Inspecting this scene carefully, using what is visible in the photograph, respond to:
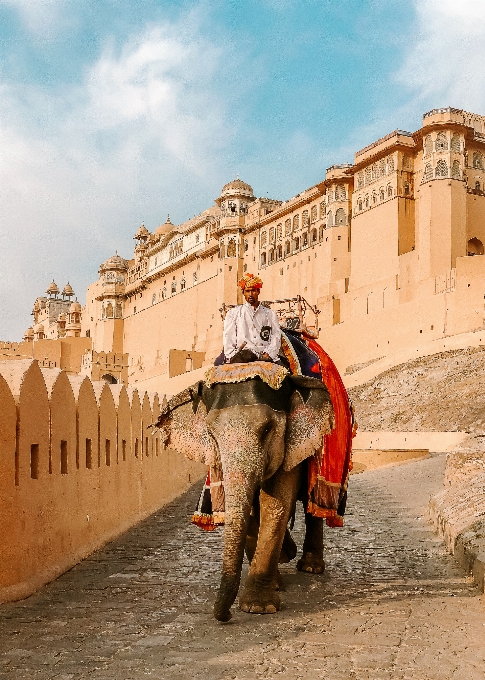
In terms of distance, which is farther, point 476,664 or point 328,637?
point 328,637

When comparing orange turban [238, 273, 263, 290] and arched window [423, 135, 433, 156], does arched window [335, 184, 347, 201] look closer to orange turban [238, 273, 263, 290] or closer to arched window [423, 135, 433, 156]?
arched window [423, 135, 433, 156]

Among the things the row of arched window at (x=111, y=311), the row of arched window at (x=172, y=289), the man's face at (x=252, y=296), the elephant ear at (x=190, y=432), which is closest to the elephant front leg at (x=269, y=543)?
the elephant ear at (x=190, y=432)

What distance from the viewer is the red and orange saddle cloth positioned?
4953 millimetres

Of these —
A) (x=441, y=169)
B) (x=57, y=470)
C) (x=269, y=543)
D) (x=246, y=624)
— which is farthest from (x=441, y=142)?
(x=246, y=624)

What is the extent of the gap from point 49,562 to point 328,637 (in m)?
2.51

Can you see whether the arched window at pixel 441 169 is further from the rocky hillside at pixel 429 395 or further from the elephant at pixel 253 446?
the elephant at pixel 253 446

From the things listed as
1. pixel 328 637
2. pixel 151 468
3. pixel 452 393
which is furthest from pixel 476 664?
pixel 452 393

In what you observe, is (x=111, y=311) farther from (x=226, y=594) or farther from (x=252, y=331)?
(x=226, y=594)

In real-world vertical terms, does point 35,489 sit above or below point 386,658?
above

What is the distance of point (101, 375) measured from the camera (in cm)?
4472

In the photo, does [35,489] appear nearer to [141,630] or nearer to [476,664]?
[141,630]

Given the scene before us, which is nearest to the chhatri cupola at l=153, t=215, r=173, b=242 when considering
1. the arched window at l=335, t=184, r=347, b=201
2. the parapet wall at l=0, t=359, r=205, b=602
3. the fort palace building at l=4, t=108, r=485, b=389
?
the fort palace building at l=4, t=108, r=485, b=389

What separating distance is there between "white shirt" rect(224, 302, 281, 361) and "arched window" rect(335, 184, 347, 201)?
1536 inches

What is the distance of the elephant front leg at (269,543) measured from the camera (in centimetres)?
459
